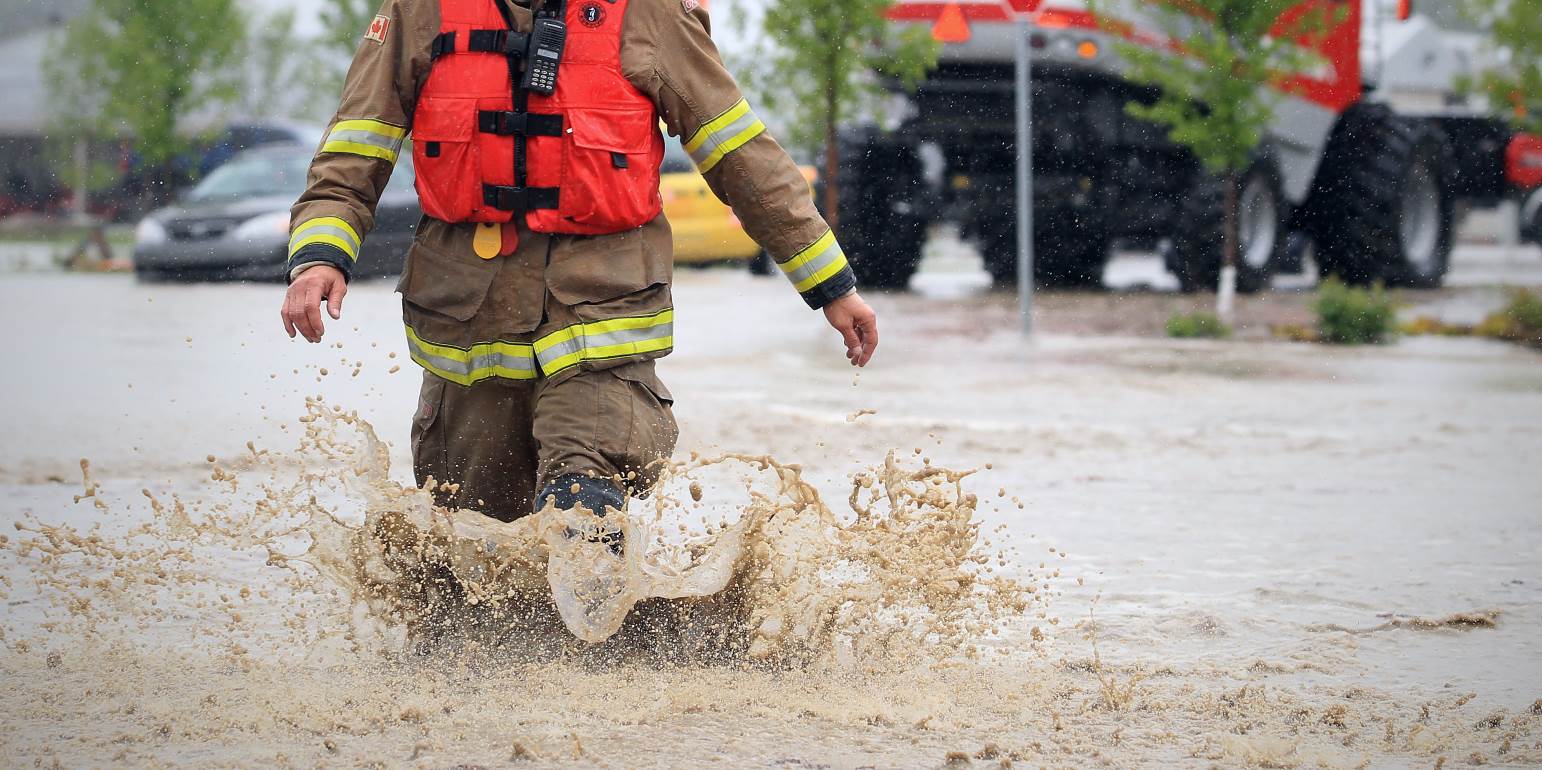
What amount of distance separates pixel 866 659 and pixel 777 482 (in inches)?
16.8

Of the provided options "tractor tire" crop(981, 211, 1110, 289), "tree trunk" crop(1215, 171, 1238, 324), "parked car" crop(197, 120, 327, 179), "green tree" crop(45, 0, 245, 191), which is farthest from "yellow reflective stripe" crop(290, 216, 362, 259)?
"green tree" crop(45, 0, 245, 191)

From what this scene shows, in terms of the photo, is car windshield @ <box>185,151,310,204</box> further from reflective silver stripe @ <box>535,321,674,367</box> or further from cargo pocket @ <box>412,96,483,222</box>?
reflective silver stripe @ <box>535,321,674,367</box>

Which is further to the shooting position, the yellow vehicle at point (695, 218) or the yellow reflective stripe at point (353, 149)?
the yellow vehicle at point (695, 218)

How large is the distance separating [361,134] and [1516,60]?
15.4m

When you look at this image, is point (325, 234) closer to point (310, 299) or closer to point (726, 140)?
point (310, 299)

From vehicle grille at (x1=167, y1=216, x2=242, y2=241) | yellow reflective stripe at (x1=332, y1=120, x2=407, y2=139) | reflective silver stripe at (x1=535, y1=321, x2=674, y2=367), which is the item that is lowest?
reflective silver stripe at (x1=535, y1=321, x2=674, y2=367)

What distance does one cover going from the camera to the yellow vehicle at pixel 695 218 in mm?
17891

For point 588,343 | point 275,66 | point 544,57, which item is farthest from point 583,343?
point 275,66

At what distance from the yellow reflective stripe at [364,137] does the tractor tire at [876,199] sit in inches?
424

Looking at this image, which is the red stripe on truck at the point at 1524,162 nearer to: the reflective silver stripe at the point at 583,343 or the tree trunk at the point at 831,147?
the tree trunk at the point at 831,147

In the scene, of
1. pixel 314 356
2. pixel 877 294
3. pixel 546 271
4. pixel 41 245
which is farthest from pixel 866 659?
pixel 41 245

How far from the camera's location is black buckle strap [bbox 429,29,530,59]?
3.61m

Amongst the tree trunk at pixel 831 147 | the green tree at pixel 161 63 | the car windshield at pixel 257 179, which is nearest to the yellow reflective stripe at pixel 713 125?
the tree trunk at pixel 831 147

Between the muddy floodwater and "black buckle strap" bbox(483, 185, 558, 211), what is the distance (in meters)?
0.61
